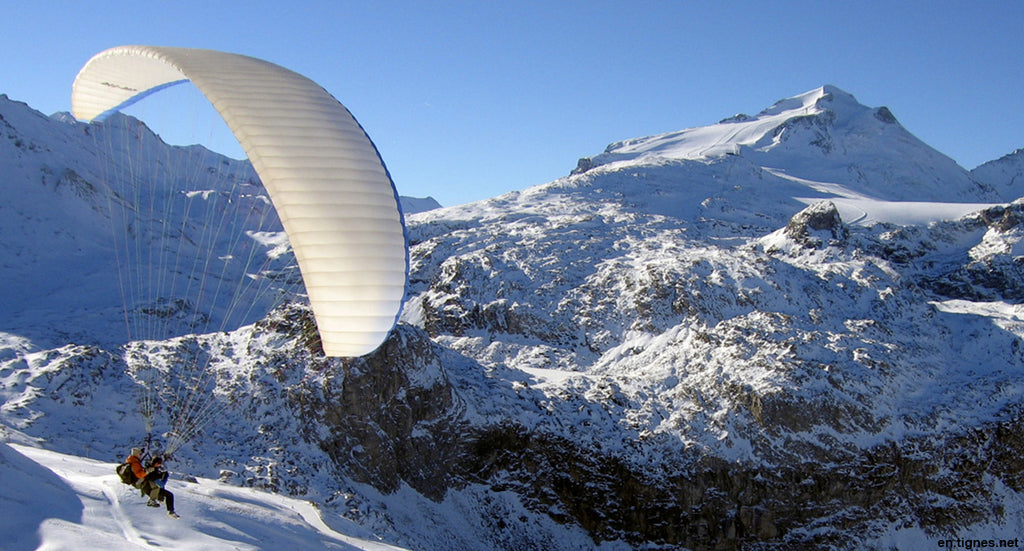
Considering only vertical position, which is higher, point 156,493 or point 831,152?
point 831,152

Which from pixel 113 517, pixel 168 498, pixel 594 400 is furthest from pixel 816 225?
pixel 113 517

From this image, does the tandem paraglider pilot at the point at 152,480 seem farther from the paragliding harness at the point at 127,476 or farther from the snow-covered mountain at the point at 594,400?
the snow-covered mountain at the point at 594,400

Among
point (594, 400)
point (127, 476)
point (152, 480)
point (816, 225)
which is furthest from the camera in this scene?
point (816, 225)

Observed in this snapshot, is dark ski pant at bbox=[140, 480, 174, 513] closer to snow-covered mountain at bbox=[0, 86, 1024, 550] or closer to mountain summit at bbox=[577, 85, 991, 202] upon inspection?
snow-covered mountain at bbox=[0, 86, 1024, 550]

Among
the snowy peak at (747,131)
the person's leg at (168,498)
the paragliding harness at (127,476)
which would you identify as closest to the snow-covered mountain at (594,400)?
the paragliding harness at (127,476)

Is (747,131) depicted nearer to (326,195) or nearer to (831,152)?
(831,152)

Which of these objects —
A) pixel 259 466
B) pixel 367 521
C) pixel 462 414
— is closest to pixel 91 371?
pixel 259 466

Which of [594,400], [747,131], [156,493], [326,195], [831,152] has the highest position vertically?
[747,131]
